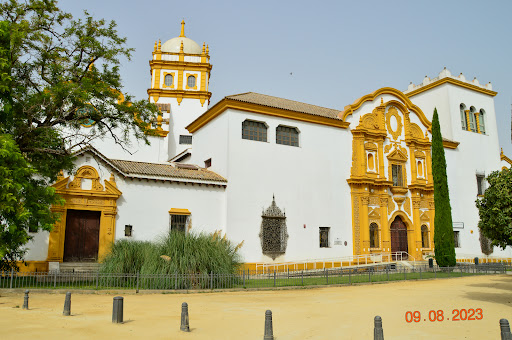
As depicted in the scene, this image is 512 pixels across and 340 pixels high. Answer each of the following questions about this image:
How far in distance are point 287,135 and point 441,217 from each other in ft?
35.8

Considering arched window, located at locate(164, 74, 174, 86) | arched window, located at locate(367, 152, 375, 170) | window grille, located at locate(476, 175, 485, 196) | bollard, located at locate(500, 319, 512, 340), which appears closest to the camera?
bollard, located at locate(500, 319, 512, 340)

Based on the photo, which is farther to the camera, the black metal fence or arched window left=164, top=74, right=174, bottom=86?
arched window left=164, top=74, right=174, bottom=86

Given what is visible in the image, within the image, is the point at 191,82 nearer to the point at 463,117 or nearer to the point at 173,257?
the point at 463,117

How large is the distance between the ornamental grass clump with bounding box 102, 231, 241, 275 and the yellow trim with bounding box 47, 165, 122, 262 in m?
2.98

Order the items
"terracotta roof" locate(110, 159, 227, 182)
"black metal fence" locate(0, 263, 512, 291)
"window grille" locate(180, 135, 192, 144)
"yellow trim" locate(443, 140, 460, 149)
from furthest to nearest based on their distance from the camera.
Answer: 1. "window grille" locate(180, 135, 192, 144)
2. "yellow trim" locate(443, 140, 460, 149)
3. "terracotta roof" locate(110, 159, 227, 182)
4. "black metal fence" locate(0, 263, 512, 291)

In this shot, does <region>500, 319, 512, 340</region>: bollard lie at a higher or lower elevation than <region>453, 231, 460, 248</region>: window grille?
lower

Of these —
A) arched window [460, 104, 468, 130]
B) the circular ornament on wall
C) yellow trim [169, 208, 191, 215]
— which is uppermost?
arched window [460, 104, 468, 130]

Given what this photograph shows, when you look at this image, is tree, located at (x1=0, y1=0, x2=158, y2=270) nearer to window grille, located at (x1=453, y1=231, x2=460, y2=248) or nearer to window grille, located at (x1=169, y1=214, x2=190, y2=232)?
window grille, located at (x1=169, y1=214, x2=190, y2=232)

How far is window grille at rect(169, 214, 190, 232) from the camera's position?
22812 mm

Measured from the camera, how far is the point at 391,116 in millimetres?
30891

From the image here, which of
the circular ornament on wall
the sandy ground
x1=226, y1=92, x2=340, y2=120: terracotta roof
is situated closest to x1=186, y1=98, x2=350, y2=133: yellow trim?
x1=226, y1=92, x2=340, y2=120: terracotta roof

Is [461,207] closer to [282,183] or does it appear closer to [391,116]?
[391,116]

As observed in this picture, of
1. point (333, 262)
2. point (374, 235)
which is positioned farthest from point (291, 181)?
point (374, 235)

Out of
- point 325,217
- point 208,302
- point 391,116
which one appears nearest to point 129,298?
point 208,302
